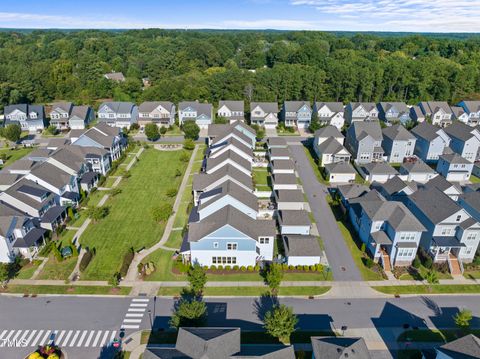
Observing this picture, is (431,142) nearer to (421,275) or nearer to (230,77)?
(421,275)

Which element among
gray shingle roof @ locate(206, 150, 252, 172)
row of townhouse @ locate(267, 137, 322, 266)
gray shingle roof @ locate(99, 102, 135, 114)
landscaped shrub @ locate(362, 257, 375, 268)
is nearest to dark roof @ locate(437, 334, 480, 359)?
landscaped shrub @ locate(362, 257, 375, 268)

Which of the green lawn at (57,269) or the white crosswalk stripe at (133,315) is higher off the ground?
the green lawn at (57,269)

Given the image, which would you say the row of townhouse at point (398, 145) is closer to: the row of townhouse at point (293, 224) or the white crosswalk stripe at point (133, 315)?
the row of townhouse at point (293, 224)

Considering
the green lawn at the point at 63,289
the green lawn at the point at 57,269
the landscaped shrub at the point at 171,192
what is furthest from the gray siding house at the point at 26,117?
the green lawn at the point at 63,289

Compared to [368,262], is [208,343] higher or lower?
higher

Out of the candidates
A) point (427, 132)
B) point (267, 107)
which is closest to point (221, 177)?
point (267, 107)

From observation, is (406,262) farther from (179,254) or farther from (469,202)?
(179,254)

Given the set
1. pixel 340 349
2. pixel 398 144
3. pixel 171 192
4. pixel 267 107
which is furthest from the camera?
pixel 267 107
